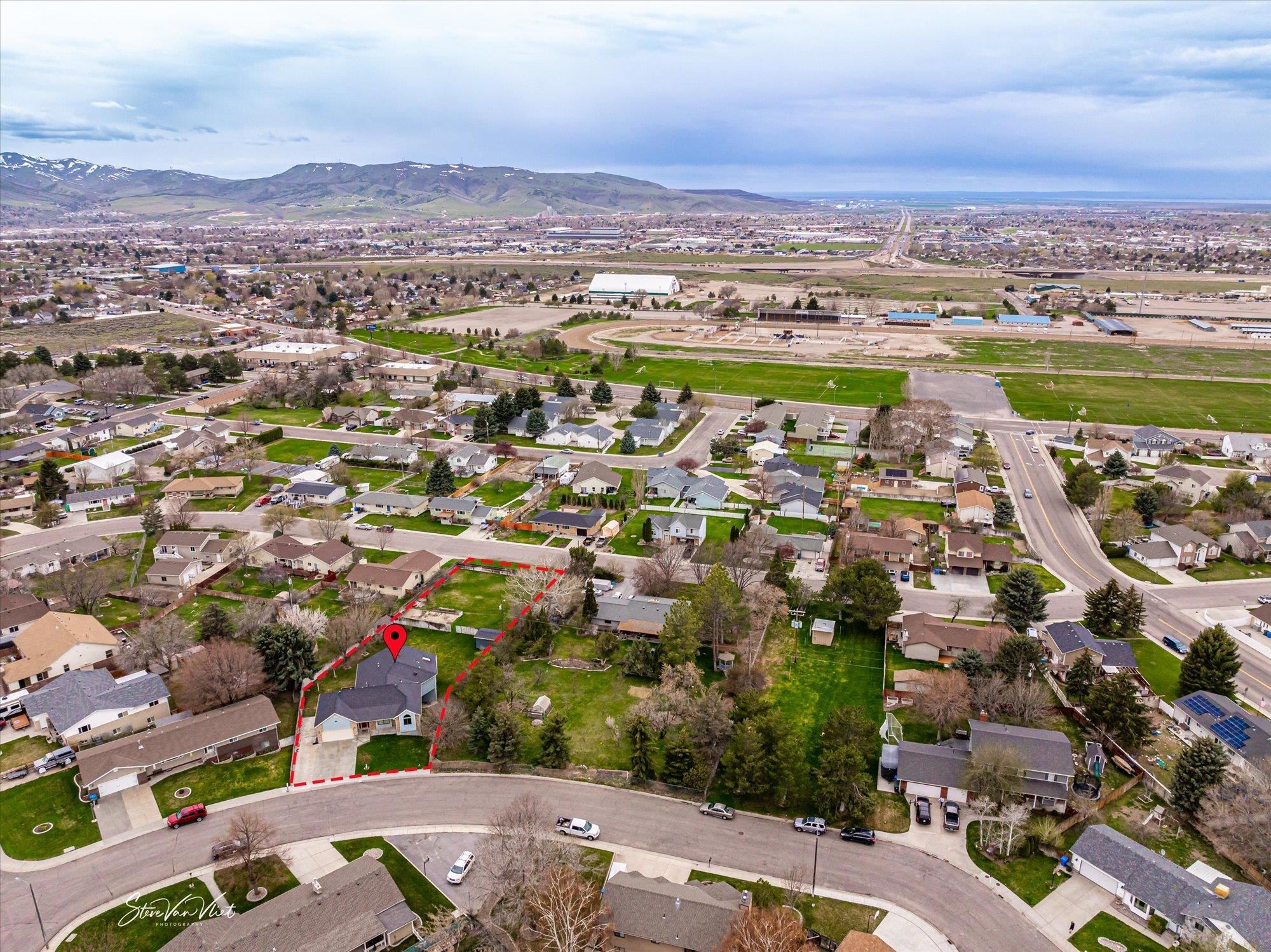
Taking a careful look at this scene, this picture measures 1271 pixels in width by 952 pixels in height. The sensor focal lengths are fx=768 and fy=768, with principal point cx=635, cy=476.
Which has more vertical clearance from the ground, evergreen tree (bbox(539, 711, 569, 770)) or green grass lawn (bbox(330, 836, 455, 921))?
evergreen tree (bbox(539, 711, 569, 770))

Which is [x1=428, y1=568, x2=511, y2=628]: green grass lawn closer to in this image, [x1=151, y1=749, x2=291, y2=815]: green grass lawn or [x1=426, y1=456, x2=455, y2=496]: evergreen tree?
[x1=426, y1=456, x2=455, y2=496]: evergreen tree

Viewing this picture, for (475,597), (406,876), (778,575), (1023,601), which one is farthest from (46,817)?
(1023,601)

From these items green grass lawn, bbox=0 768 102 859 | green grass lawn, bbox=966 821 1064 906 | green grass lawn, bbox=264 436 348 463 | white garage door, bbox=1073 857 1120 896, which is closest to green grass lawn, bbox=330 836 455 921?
green grass lawn, bbox=0 768 102 859

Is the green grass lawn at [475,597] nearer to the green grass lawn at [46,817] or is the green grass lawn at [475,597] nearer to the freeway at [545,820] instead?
the freeway at [545,820]

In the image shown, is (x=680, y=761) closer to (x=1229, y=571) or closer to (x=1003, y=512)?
(x=1003, y=512)

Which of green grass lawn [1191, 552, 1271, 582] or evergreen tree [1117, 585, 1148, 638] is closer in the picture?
evergreen tree [1117, 585, 1148, 638]

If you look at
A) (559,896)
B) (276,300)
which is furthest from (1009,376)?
(276,300)

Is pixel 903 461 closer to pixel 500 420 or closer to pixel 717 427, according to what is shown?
pixel 717 427
